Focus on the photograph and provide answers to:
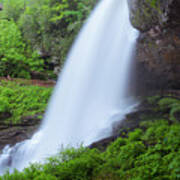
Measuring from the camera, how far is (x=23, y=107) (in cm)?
1130

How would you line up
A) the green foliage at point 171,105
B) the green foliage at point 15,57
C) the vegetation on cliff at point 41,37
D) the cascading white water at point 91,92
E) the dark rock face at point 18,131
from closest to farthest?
the green foliage at point 171,105 → the cascading white water at point 91,92 → the dark rock face at point 18,131 → the vegetation on cliff at point 41,37 → the green foliage at point 15,57

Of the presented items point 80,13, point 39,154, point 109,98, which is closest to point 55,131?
point 39,154

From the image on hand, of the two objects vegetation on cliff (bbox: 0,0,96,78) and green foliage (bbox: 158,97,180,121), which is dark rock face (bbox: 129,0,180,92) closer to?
green foliage (bbox: 158,97,180,121)

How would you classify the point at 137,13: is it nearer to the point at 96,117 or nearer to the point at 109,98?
the point at 109,98

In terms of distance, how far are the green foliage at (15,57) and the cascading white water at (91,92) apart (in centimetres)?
466

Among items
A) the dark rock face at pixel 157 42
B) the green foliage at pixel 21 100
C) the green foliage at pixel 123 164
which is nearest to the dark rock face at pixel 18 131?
the green foliage at pixel 21 100

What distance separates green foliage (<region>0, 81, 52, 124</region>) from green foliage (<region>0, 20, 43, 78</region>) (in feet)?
6.20

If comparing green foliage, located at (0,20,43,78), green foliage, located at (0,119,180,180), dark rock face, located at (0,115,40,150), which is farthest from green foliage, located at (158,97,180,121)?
green foliage, located at (0,20,43,78)

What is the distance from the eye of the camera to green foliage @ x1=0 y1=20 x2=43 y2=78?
589 inches

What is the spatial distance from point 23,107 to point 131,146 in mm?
7862

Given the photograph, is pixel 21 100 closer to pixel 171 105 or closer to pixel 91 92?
pixel 91 92

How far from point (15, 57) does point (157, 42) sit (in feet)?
33.1

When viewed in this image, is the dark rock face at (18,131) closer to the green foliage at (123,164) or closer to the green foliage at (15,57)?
the green foliage at (123,164)

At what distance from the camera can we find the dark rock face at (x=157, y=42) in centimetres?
662
